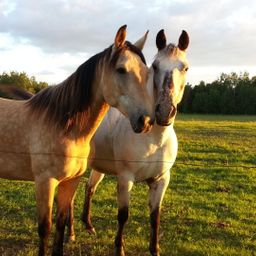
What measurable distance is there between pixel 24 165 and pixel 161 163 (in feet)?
4.94

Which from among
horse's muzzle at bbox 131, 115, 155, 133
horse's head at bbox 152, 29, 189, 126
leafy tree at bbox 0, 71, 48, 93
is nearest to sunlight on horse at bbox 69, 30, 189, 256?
horse's head at bbox 152, 29, 189, 126

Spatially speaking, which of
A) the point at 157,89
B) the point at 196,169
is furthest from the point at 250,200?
the point at 157,89

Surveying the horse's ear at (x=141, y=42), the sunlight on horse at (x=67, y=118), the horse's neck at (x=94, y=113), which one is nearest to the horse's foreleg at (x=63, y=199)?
the sunlight on horse at (x=67, y=118)

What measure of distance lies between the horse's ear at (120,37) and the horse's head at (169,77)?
2.57 feet

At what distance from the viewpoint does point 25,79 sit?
32406 millimetres

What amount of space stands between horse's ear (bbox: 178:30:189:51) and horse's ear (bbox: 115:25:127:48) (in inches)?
46.4

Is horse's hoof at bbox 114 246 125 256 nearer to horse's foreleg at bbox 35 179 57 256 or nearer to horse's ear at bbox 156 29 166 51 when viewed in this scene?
horse's foreleg at bbox 35 179 57 256

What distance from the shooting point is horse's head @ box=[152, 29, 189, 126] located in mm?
3619

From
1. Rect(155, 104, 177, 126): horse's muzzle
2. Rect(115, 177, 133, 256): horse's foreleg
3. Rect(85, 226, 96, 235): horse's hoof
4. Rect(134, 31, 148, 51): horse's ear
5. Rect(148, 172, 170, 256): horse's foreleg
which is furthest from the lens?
Rect(85, 226, 96, 235): horse's hoof

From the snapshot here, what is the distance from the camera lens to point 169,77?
3814mm

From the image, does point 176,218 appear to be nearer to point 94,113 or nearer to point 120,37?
point 94,113

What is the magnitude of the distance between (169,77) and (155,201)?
1525 mm

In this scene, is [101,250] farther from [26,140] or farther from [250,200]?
[250,200]

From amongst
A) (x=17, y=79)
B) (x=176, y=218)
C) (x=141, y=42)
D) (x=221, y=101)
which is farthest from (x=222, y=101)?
(x=141, y=42)
